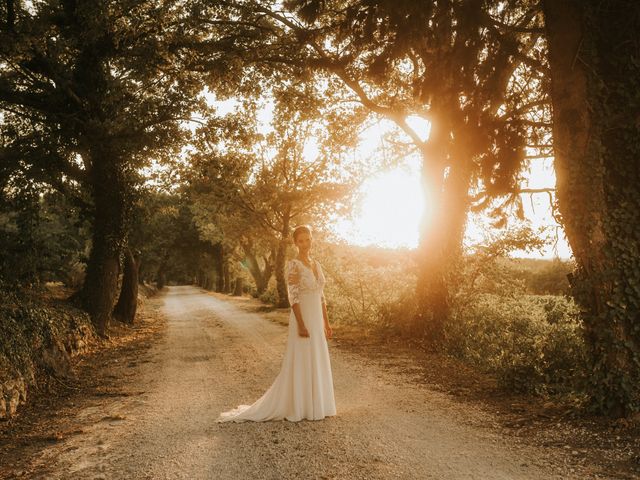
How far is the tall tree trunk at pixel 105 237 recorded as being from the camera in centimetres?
1377

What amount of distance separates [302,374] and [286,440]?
3.10 ft

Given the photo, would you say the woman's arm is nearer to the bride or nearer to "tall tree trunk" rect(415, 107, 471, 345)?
the bride

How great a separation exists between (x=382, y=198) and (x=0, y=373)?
1128cm

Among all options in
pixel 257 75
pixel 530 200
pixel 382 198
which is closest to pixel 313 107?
pixel 257 75

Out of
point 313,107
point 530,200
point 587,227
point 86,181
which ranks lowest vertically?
point 587,227

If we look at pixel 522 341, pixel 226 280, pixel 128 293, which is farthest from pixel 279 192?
pixel 226 280

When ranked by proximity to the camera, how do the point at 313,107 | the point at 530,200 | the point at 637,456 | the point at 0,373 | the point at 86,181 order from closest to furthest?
the point at 637,456 → the point at 0,373 → the point at 530,200 → the point at 313,107 → the point at 86,181

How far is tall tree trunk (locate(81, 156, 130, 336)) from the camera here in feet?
45.2

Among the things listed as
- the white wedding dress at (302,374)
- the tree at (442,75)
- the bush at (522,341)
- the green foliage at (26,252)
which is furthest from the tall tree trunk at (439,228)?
the green foliage at (26,252)

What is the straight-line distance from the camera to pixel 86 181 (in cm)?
1460

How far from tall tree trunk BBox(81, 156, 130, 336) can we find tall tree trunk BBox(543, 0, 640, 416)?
472 inches

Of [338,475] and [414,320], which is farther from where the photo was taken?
[414,320]

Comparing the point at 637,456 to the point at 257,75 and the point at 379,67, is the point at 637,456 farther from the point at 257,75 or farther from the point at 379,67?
the point at 257,75

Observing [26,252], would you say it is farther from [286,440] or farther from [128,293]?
[286,440]
